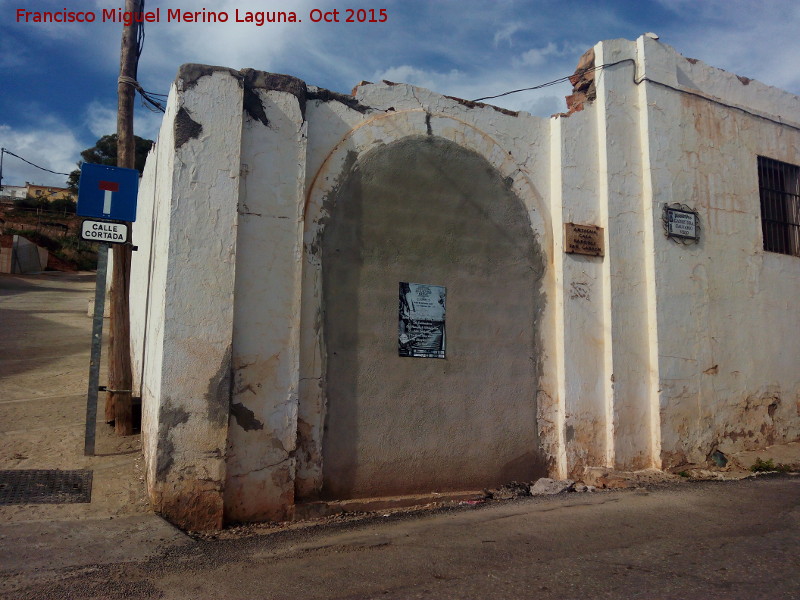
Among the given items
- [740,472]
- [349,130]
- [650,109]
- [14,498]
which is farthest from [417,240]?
[740,472]

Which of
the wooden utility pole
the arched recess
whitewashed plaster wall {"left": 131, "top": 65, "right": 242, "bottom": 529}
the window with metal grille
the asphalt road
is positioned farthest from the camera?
the window with metal grille

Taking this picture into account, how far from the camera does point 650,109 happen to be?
6.94 m

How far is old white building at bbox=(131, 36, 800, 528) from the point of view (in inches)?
190

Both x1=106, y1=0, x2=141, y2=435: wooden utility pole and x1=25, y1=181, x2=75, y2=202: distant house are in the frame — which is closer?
x1=106, y1=0, x2=141, y2=435: wooden utility pole

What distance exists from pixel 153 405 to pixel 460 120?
3821mm

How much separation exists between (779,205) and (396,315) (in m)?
5.65

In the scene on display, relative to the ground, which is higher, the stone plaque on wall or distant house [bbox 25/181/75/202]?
distant house [bbox 25/181/75/202]

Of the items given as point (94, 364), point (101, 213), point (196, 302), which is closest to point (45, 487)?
point (94, 364)

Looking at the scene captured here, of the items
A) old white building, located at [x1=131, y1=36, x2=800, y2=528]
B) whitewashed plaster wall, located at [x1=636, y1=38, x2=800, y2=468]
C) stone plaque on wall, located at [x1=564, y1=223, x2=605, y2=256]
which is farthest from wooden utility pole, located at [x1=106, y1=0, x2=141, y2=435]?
whitewashed plaster wall, located at [x1=636, y1=38, x2=800, y2=468]

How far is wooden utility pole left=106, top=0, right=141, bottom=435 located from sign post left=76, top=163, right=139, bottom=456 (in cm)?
79

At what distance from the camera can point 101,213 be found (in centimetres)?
559

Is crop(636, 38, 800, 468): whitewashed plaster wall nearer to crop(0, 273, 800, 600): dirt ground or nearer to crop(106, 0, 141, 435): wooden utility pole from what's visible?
crop(0, 273, 800, 600): dirt ground

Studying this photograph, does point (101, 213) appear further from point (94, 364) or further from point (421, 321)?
point (421, 321)

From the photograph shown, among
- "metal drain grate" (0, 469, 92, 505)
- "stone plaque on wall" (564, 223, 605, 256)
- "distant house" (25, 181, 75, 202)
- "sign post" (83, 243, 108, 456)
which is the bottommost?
"metal drain grate" (0, 469, 92, 505)
